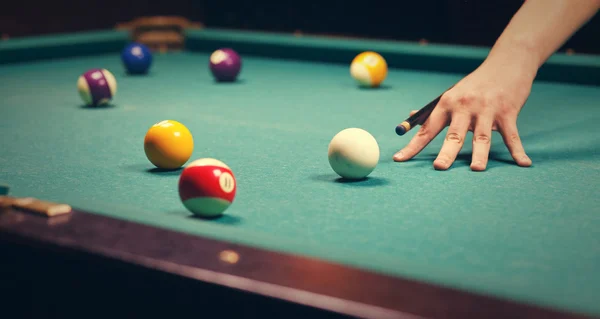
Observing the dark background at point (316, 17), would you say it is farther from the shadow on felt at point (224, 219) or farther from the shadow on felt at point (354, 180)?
the shadow on felt at point (224, 219)

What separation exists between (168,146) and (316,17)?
21.0 ft

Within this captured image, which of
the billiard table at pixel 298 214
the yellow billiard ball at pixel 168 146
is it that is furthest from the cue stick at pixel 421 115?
the yellow billiard ball at pixel 168 146

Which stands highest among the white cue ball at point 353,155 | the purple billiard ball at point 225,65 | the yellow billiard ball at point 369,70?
the purple billiard ball at point 225,65

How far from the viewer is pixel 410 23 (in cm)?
844

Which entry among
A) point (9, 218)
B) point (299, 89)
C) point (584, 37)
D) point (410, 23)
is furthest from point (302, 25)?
point (9, 218)

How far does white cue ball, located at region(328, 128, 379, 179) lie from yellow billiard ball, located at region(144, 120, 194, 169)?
0.61 meters

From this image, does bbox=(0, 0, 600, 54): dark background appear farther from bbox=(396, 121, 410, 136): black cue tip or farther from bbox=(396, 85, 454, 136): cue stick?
bbox=(396, 121, 410, 136): black cue tip

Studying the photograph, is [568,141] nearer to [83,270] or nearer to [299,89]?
[299,89]

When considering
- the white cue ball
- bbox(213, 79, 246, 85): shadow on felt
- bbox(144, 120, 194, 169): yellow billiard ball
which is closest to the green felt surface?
bbox(213, 79, 246, 85): shadow on felt

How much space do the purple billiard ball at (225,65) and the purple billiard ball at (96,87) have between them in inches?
43.0

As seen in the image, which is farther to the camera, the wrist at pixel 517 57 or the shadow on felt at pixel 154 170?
the wrist at pixel 517 57

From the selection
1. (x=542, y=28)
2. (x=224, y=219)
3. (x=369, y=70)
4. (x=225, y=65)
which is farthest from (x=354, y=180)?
(x=225, y=65)

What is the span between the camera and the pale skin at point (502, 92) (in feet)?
9.70

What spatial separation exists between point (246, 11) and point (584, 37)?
4.15m
